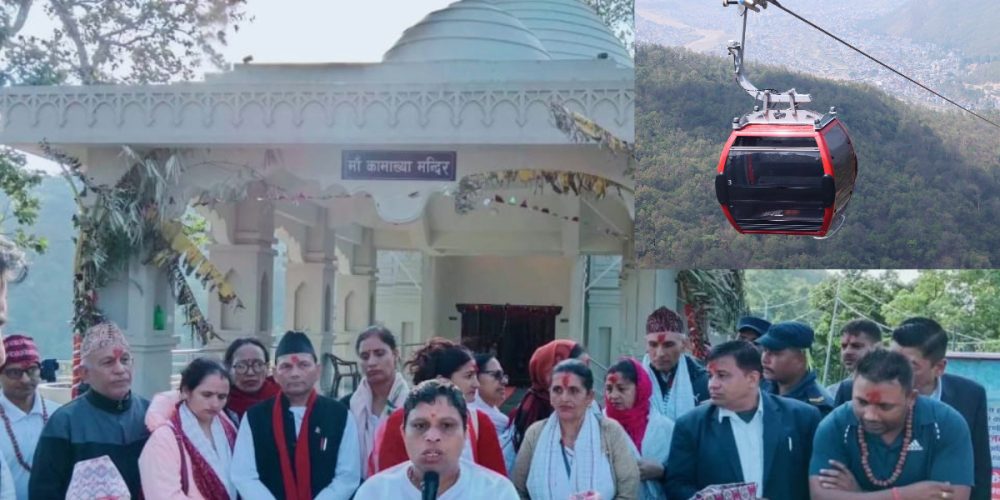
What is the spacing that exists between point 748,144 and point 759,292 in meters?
4.31

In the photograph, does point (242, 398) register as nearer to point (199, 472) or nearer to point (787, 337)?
point (199, 472)

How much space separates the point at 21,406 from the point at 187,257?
201 inches

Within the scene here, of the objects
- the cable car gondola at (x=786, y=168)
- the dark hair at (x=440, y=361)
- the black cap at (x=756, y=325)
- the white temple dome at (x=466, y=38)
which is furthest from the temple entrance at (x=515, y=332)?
the dark hair at (x=440, y=361)

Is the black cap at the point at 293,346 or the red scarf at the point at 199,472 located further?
the black cap at the point at 293,346

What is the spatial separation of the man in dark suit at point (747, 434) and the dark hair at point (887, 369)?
0.47 meters

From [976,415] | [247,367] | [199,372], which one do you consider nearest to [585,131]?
[247,367]

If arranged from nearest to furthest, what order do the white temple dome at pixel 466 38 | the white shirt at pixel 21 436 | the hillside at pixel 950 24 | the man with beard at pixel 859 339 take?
the white shirt at pixel 21 436, the man with beard at pixel 859 339, the hillside at pixel 950 24, the white temple dome at pixel 466 38

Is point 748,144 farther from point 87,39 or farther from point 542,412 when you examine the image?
point 87,39

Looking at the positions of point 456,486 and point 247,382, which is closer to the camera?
point 456,486

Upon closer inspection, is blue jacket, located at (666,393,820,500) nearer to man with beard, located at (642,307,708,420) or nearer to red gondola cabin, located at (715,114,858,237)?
man with beard, located at (642,307,708,420)

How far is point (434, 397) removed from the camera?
357cm

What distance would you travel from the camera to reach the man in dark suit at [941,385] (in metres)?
4.45

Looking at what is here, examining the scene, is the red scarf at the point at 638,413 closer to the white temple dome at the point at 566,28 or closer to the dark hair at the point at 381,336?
the dark hair at the point at 381,336

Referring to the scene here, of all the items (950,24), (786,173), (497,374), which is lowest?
(497,374)
